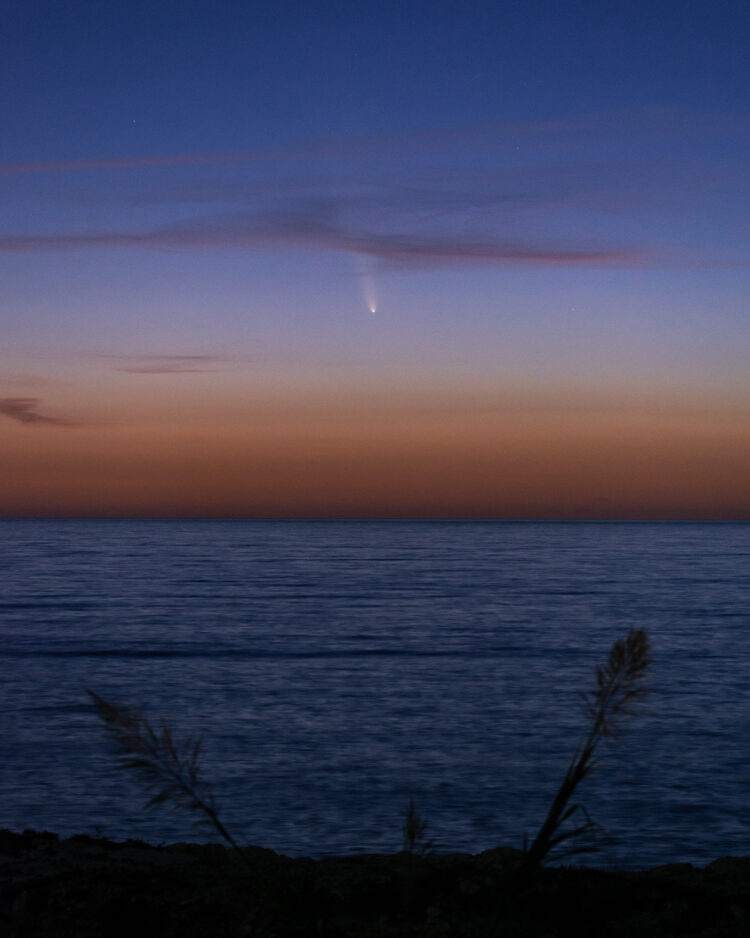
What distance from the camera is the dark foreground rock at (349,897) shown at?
6.68 m

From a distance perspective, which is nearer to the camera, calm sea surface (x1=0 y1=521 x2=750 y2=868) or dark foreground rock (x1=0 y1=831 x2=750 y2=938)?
dark foreground rock (x1=0 y1=831 x2=750 y2=938)

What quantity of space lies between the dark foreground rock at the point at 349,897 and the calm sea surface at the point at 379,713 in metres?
1.61

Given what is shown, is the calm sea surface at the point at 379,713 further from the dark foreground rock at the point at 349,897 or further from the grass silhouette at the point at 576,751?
the dark foreground rock at the point at 349,897

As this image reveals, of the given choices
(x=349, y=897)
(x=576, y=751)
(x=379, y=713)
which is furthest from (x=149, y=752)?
(x=379, y=713)

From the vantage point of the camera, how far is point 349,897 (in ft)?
24.1

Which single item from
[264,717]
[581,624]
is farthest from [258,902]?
[581,624]

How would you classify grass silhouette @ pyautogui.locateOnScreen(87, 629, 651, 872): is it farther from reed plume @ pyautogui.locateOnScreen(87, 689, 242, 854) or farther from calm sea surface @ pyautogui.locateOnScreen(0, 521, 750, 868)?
calm sea surface @ pyautogui.locateOnScreen(0, 521, 750, 868)

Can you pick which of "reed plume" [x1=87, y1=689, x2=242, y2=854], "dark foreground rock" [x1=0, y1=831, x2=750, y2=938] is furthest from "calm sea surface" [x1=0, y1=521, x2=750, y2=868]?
"dark foreground rock" [x1=0, y1=831, x2=750, y2=938]

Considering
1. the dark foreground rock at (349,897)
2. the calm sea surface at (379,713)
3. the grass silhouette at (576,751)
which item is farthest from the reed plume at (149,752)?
the dark foreground rock at (349,897)

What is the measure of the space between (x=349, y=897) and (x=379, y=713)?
11.0 metres

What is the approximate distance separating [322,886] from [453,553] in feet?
279

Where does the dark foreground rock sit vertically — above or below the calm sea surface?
above

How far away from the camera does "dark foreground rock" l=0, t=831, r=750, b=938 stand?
6.68m

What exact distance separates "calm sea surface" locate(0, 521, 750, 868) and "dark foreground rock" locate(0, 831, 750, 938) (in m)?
1.61
